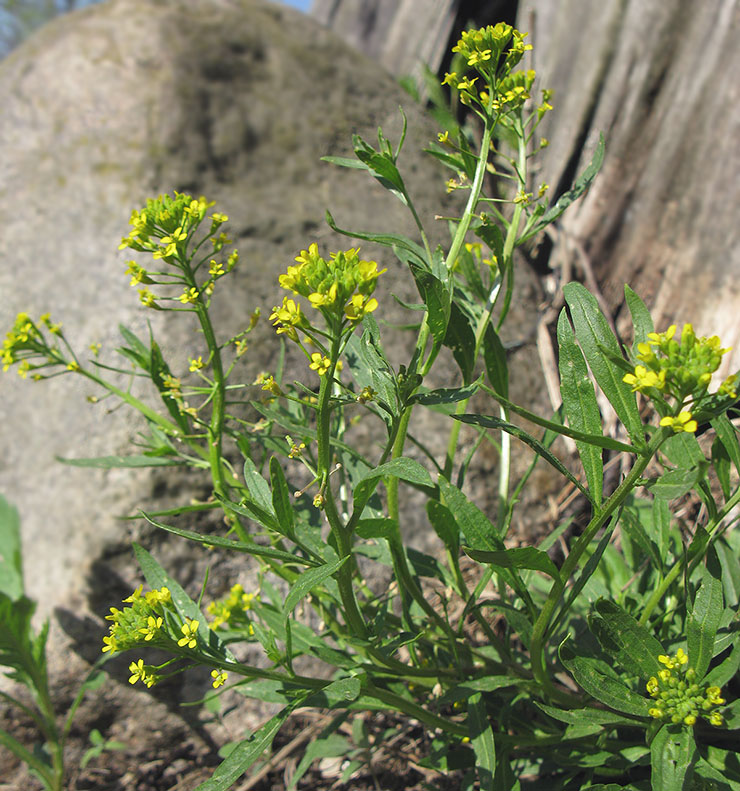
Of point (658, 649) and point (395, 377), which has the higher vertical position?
point (395, 377)

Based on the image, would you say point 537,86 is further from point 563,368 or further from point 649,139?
point 563,368

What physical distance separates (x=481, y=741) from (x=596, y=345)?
683 millimetres

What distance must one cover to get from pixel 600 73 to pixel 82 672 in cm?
276

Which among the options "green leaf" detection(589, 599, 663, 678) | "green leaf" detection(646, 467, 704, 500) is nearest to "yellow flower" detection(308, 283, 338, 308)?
"green leaf" detection(646, 467, 704, 500)

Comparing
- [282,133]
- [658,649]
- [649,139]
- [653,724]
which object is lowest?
[653,724]

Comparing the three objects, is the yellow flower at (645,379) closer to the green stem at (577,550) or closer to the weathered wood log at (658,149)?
the green stem at (577,550)

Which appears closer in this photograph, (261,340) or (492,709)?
(492,709)

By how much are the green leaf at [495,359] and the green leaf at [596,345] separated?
0.21 m

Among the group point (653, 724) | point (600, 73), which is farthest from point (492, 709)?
point (600, 73)

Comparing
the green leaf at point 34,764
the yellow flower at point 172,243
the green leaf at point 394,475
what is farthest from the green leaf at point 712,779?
the green leaf at point 34,764

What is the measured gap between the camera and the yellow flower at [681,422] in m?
0.81

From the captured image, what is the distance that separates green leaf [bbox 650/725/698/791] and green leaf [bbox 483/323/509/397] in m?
0.61

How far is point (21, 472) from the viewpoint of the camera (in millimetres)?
2201

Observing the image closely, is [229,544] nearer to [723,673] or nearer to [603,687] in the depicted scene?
[603,687]
